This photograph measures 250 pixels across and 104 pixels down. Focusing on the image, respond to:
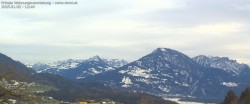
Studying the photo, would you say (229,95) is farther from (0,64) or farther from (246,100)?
(0,64)

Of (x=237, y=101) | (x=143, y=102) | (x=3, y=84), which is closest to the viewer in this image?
(x=3, y=84)

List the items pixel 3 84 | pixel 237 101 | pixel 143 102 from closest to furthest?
pixel 3 84
pixel 143 102
pixel 237 101

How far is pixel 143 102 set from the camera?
46125 mm

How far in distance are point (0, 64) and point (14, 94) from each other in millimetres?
1384

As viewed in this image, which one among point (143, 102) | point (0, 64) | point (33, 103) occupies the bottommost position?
point (143, 102)

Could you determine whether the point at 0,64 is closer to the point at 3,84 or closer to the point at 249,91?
the point at 3,84

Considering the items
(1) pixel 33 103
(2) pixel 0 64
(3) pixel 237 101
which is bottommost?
(3) pixel 237 101

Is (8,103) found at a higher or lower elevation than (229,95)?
higher

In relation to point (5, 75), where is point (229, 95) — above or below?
below

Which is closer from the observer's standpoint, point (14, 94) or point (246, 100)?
point (14, 94)

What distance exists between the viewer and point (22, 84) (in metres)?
18.6

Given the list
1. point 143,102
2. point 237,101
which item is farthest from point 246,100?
point 143,102

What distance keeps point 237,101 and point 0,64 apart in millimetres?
163877

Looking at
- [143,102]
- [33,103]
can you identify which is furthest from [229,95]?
[33,103]
